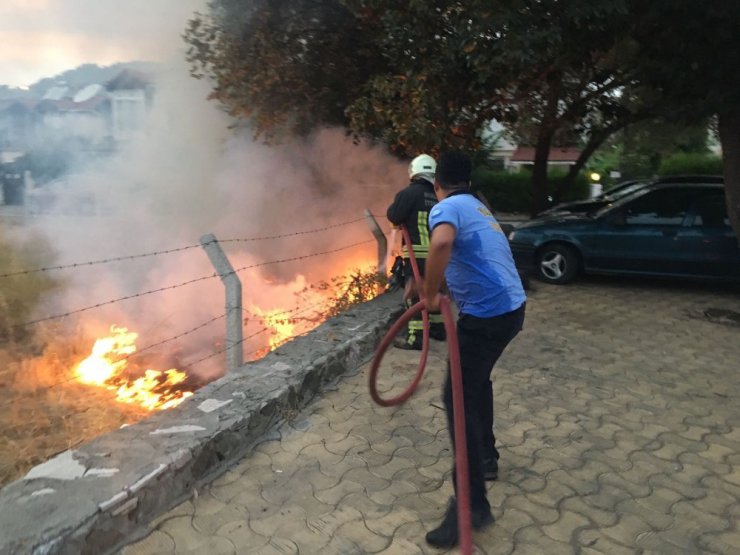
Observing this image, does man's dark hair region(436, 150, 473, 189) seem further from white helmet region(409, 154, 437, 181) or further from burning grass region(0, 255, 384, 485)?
burning grass region(0, 255, 384, 485)

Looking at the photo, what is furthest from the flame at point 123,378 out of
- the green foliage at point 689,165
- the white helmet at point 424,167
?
the green foliage at point 689,165

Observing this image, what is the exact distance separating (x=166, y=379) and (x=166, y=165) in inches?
187

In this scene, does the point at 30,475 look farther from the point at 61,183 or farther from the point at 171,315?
the point at 61,183

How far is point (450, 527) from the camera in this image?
247cm

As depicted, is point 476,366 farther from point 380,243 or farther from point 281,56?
point 281,56

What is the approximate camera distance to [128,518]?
8.04 ft

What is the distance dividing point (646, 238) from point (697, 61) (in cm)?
239

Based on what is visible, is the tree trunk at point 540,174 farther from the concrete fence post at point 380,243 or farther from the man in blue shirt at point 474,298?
the man in blue shirt at point 474,298

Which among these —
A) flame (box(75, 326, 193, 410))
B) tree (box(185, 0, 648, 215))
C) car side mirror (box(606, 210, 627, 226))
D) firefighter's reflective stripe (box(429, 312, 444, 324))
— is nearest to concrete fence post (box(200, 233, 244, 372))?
flame (box(75, 326, 193, 410))

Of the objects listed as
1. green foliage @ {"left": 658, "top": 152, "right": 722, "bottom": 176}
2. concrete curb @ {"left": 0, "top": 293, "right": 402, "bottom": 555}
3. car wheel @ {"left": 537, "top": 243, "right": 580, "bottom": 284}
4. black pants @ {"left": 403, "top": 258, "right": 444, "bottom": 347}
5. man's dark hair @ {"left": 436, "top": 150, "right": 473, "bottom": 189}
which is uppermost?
green foliage @ {"left": 658, "top": 152, "right": 722, "bottom": 176}

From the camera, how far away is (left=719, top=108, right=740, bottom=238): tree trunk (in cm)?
604

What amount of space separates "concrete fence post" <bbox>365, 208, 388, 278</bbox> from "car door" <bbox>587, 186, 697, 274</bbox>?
2898 mm

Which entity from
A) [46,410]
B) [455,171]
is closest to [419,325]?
[455,171]

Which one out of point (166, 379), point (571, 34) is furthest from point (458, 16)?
point (166, 379)
